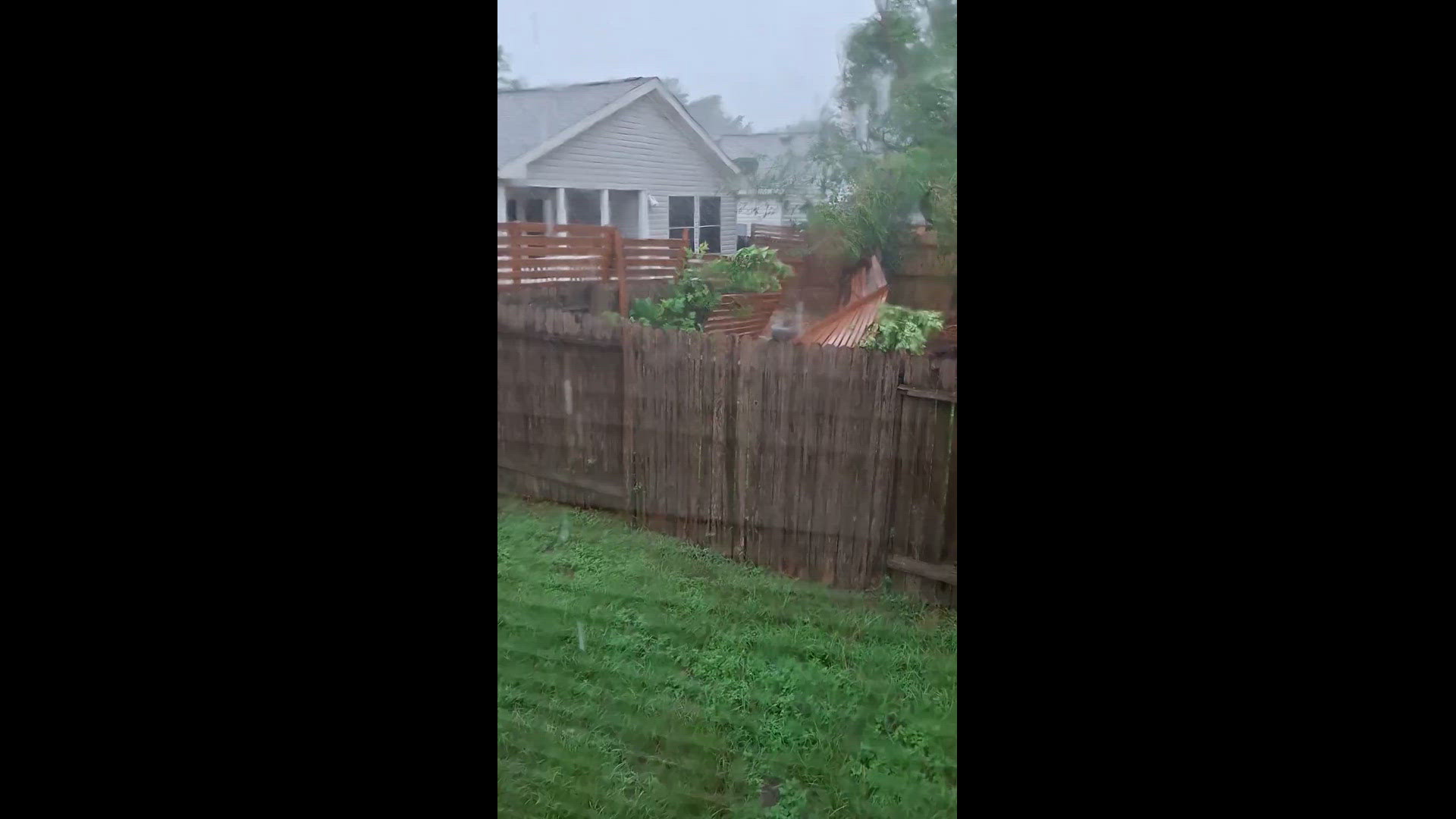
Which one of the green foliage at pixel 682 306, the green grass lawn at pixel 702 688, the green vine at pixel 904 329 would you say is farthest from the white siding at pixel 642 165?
the green grass lawn at pixel 702 688

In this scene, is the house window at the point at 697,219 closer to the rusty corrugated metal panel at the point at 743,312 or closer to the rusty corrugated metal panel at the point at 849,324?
the rusty corrugated metal panel at the point at 743,312

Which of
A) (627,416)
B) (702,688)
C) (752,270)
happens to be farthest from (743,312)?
(702,688)

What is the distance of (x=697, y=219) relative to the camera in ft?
8.46

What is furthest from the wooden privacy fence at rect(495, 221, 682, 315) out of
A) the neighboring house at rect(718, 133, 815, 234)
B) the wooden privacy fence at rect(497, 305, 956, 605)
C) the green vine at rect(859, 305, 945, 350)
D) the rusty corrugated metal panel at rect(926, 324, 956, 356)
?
the rusty corrugated metal panel at rect(926, 324, 956, 356)

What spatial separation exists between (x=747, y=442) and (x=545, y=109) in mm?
955

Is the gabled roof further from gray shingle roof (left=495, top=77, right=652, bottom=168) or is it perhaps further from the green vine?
the green vine

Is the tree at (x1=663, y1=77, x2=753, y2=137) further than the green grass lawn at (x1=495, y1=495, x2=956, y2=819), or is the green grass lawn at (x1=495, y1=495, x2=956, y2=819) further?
the tree at (x1=663, y1=77, x2=753, y2=137)

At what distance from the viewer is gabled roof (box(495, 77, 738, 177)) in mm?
2471

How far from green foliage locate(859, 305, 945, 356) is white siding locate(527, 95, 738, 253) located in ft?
1.37
